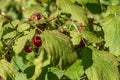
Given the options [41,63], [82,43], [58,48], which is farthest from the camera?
[82,43]

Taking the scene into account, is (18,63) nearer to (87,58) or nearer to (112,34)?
(87,58)

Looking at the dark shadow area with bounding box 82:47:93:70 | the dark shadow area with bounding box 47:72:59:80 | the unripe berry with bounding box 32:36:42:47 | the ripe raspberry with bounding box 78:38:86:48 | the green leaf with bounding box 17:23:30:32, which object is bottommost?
the dark shadow area with bounding box 47:72:59:80

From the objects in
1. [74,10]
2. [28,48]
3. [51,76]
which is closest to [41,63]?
[51,76]

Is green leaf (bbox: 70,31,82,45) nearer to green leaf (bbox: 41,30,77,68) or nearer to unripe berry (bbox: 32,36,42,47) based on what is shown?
green leaf (bbox: 41,30,77,68)

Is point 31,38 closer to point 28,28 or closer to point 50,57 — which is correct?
point 28,28

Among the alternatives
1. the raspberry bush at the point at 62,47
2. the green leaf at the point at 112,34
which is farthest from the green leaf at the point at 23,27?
the green leaf at the point at 112,34

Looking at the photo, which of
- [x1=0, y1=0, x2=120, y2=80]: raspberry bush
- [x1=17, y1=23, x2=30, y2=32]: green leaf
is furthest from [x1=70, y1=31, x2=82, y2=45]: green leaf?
[x1=17, y1=23, x2=30, y2=32]: green leaf

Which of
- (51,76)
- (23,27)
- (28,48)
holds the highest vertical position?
(23,27)
